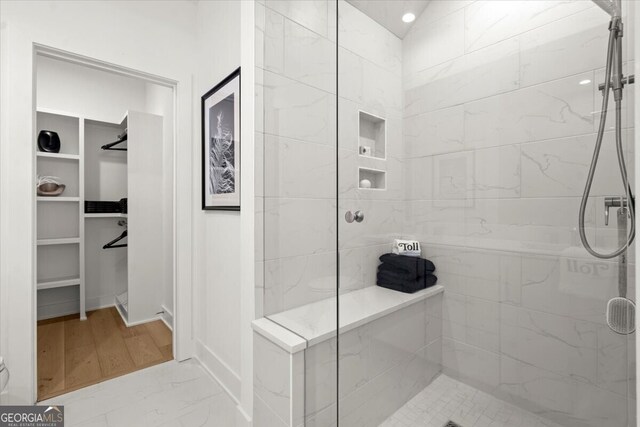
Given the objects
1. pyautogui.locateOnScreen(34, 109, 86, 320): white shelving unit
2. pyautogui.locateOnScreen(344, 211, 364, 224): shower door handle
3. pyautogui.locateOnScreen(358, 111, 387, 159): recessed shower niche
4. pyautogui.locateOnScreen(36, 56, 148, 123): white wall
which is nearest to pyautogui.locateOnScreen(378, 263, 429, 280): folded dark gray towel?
pyautogui.locateOnScreen(344, 211, 364, 224): shower door handle

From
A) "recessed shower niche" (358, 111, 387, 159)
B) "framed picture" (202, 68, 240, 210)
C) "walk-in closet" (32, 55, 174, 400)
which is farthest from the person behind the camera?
"walk-in closet" (32, 55, 174, 400)

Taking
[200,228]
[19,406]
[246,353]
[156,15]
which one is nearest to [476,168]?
[246,353]

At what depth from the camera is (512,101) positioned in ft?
2.76

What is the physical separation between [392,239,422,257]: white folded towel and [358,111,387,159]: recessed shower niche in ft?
1.10

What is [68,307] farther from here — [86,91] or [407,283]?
[407,283]

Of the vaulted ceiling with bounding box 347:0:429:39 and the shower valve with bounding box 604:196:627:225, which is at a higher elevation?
the vaulted ceiling with bounding box 347:0:429:39

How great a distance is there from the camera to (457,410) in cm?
92

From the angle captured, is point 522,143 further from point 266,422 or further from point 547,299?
point 266,422

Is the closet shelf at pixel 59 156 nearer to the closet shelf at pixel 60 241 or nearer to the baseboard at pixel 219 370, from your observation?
the closet shelf at pixel 60 241

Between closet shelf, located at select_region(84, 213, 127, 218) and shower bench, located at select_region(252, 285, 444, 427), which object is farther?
closet shelf, located at select_region(84, 213, 127, 218)

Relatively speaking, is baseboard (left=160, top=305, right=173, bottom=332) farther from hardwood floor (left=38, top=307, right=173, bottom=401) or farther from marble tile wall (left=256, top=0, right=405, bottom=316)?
marble tile wall (left=256, top=0, right=405, bottom=316)

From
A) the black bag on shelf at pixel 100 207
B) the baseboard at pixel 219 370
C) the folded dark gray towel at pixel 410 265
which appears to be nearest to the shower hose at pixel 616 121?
the folded dark gray towel at pixel 410 265

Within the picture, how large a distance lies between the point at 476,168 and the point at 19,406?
8.05ft

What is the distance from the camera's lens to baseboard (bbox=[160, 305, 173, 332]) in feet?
8.48
